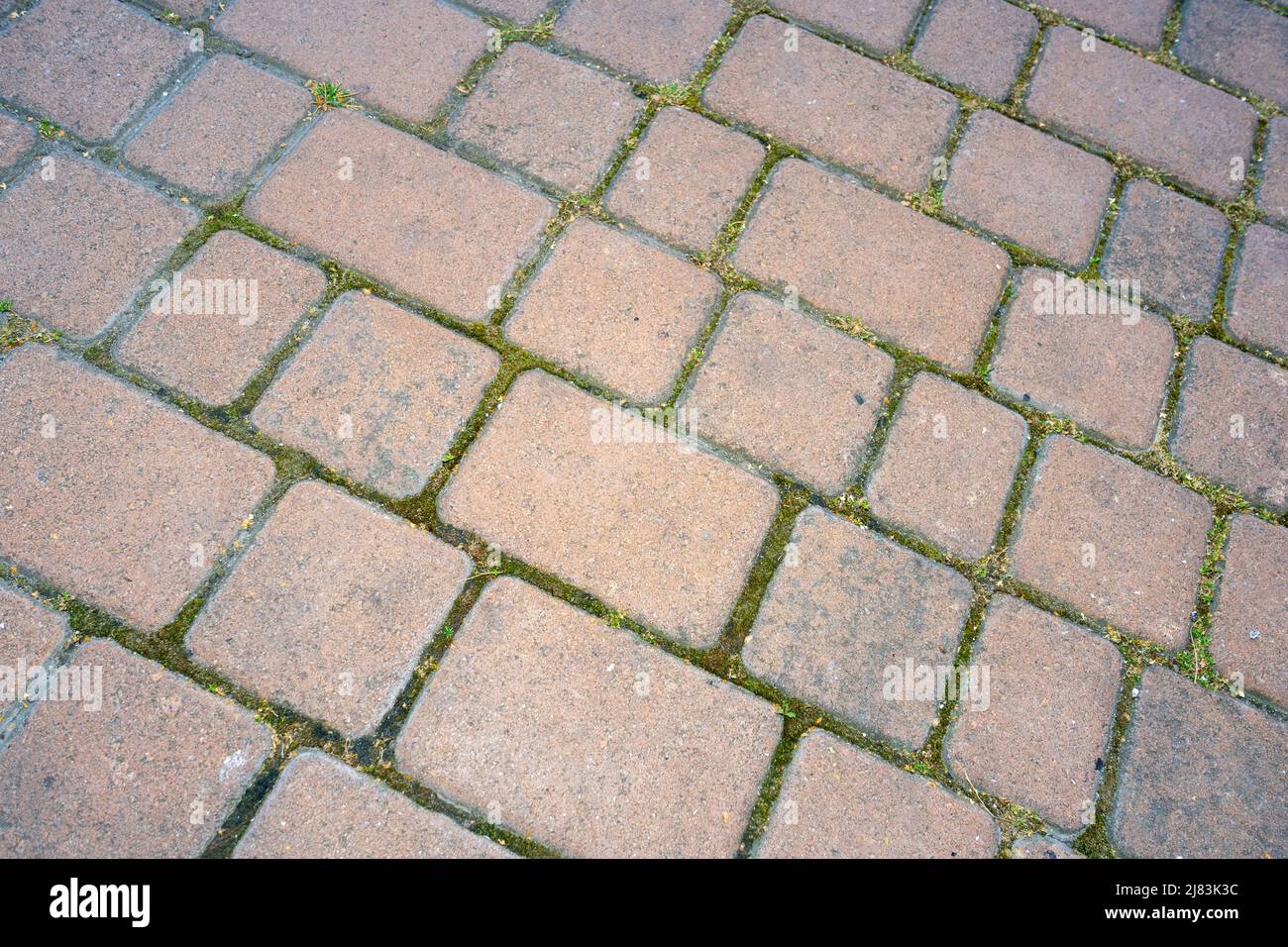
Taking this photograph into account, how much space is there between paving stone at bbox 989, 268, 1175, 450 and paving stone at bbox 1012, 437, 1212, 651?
100 mm

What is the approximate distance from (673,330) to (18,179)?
1501 millimetres

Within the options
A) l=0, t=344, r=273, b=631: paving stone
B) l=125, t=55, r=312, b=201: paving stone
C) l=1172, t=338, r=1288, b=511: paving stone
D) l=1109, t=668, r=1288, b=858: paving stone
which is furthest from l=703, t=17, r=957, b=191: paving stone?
l=0, t=344, r=273, b=631: paving stone

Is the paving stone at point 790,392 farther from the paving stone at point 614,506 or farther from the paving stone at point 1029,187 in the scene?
the paving stone at point 1029,187

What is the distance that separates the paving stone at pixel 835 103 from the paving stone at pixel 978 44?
0.32 feet

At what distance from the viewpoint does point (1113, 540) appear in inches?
69.5

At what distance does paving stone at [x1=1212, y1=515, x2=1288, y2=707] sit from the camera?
1695mm

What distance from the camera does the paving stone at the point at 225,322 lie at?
68.7 inches

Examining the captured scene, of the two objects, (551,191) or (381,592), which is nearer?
(381,592)

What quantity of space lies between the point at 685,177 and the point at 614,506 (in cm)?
84

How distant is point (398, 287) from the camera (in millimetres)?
1858

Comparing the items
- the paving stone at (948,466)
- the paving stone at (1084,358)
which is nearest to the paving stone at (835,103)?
the paving stone at (1084,358)

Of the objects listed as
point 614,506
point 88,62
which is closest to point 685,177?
point 614,506
